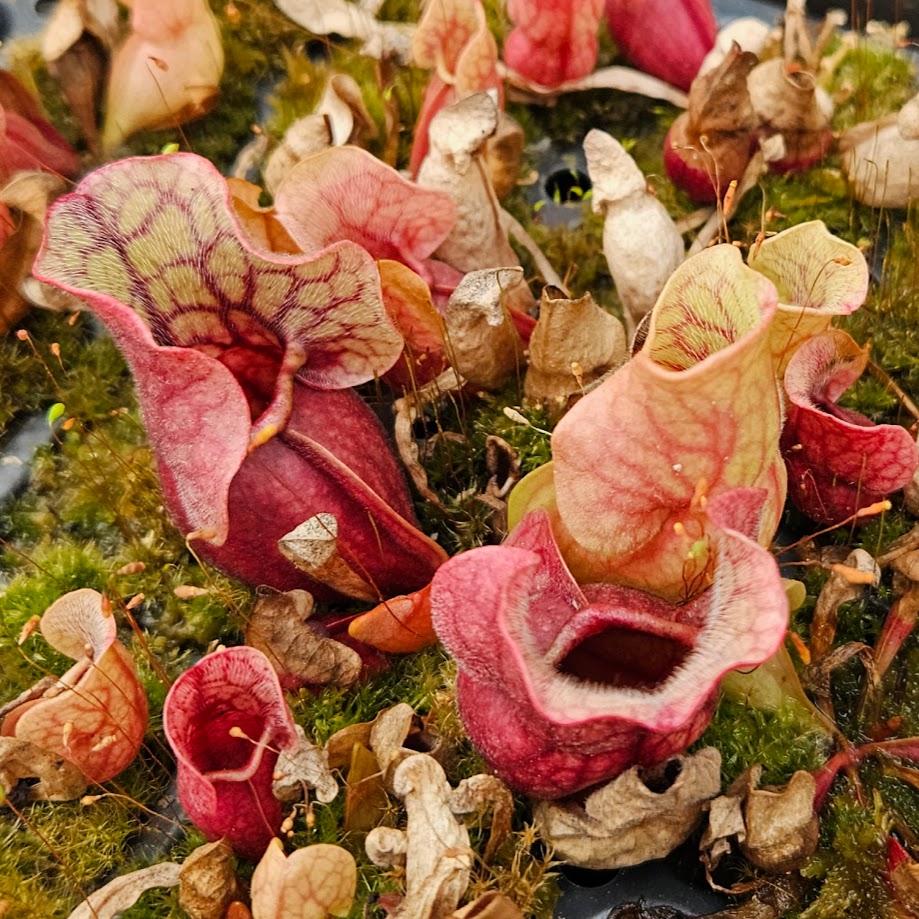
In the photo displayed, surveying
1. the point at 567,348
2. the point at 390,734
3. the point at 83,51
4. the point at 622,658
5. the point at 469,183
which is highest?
the point at 83,51

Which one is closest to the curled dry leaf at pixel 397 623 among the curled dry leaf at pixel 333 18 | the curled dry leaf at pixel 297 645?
the curled dry leaf at pixel 297 645

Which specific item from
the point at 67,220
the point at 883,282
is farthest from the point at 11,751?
the point at 883,282

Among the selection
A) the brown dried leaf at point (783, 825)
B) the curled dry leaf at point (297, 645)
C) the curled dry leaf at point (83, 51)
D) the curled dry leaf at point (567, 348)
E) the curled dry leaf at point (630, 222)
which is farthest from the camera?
the curled dry leaf at point (83, 51)

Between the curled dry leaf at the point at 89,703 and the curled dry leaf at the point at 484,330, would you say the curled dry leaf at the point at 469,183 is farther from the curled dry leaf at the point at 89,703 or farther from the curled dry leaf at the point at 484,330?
the curled dry leaf at the point at 89,703

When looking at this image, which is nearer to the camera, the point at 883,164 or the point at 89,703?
the point at 89,703

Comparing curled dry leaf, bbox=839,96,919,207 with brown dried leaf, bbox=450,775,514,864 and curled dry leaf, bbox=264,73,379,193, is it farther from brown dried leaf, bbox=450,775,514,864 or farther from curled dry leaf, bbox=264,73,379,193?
brown dried leaf, bbox=450,775,514,864

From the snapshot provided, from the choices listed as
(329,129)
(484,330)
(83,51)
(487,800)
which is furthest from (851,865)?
(83,51)

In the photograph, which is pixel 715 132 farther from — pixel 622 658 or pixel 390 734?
pixel 390 734
